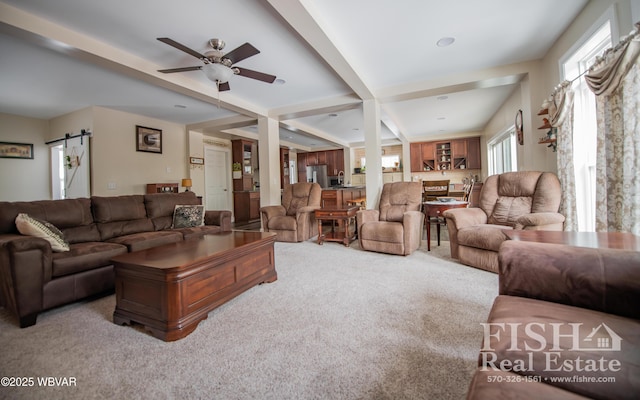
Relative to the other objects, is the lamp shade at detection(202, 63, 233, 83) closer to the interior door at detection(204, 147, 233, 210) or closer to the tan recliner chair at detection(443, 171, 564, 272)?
the tan recliner chair at detection(443, 171, 564, 272)

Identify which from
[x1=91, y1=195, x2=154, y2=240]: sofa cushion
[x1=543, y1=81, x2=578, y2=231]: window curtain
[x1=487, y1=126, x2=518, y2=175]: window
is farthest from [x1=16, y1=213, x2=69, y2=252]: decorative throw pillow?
[x1=487, y1=126, x2=518, y2=175]: window

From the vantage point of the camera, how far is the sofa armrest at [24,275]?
1.79 meters

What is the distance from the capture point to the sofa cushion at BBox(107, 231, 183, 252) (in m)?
2.66

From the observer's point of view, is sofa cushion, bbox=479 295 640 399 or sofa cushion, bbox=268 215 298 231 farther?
sofa cushion, bbox=268 215 298 231

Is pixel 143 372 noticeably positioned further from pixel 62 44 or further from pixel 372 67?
pixel 372 67

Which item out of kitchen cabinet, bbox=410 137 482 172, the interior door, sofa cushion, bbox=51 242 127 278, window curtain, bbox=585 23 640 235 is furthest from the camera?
kitchen cabinet, bbox=410 137 482 172

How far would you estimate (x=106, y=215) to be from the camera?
9.95 feet

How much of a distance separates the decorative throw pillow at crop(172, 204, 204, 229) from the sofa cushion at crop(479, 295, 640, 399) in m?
3.59

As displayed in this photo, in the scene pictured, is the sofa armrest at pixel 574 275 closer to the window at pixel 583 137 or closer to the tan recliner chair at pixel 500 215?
the tan recliner chair at pixel 500 215

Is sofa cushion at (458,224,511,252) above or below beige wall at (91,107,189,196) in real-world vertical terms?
below

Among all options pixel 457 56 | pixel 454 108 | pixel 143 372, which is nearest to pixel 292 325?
pixel 143 372

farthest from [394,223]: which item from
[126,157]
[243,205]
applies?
[126,157]

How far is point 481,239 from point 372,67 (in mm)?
2675

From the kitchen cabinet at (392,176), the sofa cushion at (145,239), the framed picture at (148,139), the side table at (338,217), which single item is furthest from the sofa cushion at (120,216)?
the kitchen cabinet at (392,176)
